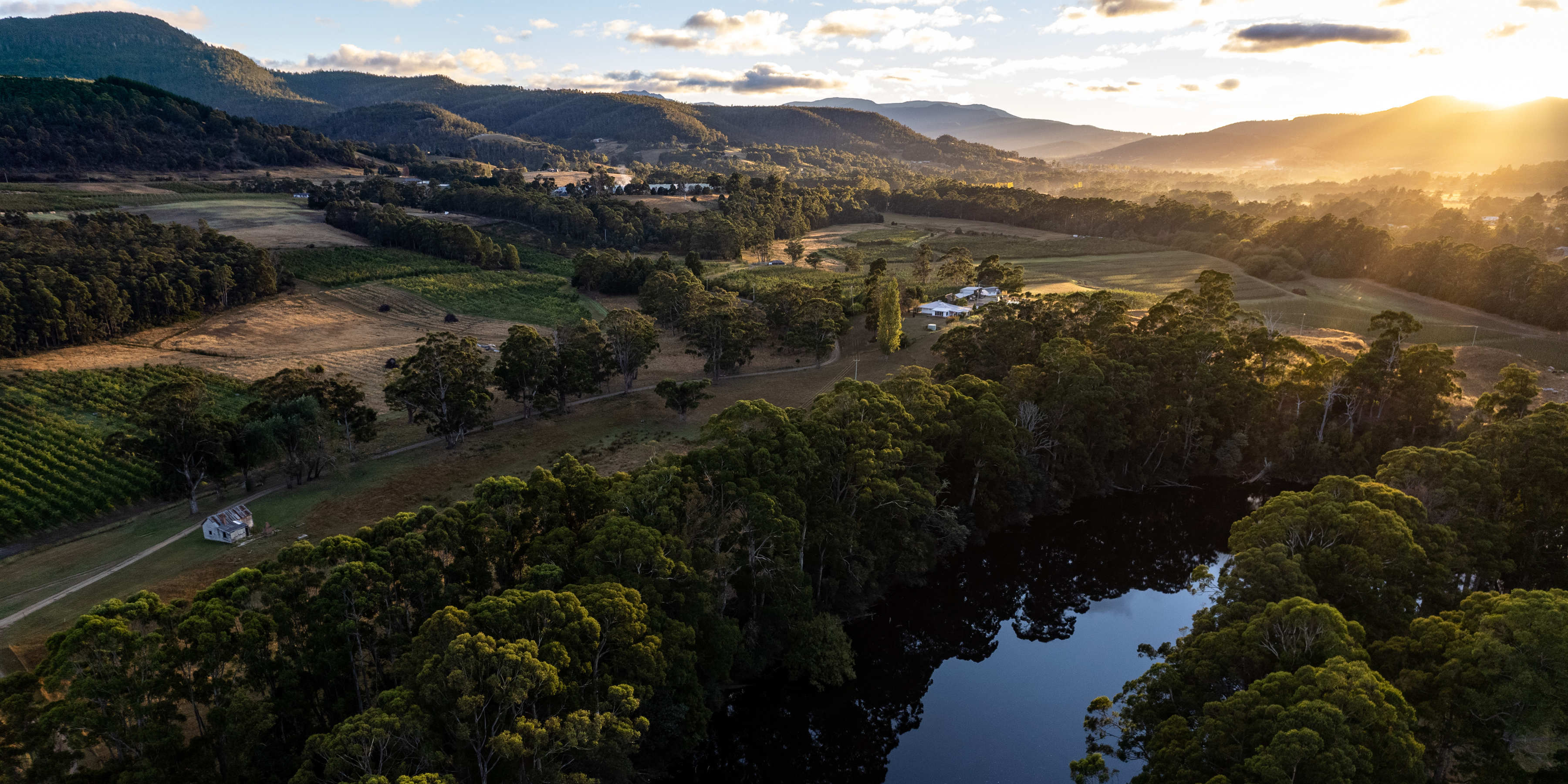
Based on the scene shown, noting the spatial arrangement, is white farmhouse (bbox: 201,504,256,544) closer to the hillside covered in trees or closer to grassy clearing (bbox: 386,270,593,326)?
grassy clearing (bbox: 386,270,593,326)

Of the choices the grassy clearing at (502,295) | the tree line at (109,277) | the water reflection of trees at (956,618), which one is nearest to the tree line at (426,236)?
the grassy clearing at (502,295)

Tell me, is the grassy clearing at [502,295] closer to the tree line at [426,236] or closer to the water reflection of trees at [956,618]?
the tree line at [426,236]

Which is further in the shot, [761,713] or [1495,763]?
[761,713]

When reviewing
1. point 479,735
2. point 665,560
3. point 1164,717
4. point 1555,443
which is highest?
point 1555,443

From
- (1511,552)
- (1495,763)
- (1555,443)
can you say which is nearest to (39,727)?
(1495,763)

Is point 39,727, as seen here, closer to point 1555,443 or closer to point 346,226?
point 1555,443

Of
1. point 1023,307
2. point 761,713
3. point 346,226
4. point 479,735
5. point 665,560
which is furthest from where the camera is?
point 346,226
